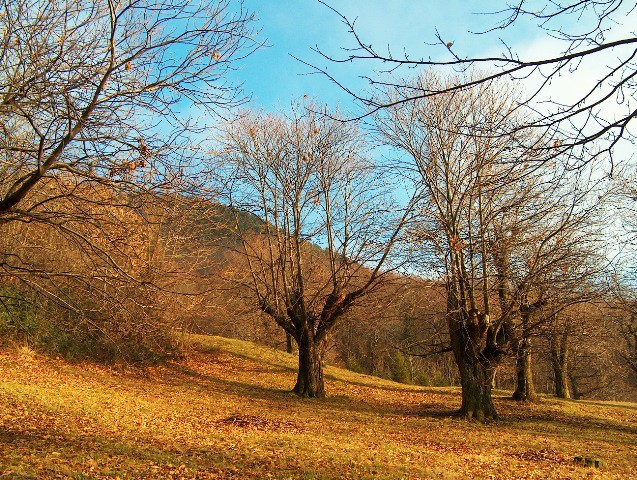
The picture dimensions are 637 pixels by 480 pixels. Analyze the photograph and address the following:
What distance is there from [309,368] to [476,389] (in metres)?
5.18

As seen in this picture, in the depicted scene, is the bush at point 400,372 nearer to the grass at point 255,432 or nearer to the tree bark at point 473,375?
the grass at point 255,432

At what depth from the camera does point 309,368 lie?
15625mm

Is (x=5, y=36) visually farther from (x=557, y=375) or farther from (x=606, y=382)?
(x=606, y=382)

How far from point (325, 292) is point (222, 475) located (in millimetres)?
10112

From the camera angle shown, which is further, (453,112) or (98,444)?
(453,112)

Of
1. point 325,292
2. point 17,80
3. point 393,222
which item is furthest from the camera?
point 325,292

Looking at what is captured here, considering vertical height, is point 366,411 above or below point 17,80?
below

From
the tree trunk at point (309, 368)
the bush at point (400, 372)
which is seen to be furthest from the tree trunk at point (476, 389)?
the bush at point (400, 372)

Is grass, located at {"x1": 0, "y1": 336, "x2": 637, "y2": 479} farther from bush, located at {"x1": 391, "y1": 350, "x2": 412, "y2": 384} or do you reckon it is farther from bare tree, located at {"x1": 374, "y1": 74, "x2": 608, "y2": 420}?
bush, located at {"x1": 391, "y1": 350, "x2": 412, "y2": 384}

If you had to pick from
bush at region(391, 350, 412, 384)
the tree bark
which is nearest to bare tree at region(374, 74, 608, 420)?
the tree bark

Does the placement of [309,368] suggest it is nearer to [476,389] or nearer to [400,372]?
[476,389]

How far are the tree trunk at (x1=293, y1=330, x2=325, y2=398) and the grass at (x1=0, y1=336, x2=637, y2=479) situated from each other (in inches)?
24.1

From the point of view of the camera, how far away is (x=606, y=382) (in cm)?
3538

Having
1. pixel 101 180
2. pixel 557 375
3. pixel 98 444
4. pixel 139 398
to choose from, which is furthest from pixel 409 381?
pixel 101 180
